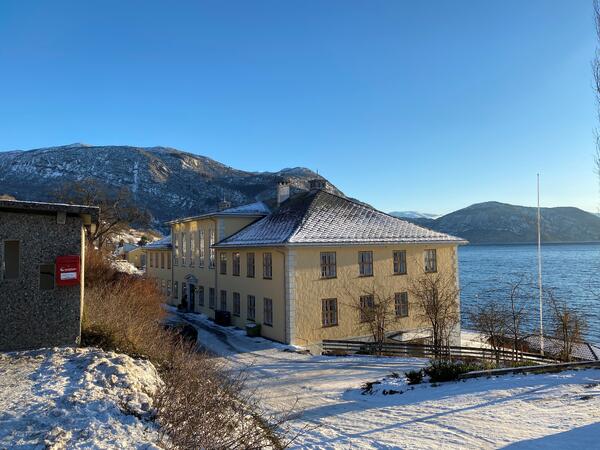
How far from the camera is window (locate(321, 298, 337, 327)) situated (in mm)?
25047

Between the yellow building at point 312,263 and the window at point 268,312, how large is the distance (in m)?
0.06

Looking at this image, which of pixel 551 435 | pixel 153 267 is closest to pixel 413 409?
pixel 551 435

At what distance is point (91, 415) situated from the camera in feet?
23.7

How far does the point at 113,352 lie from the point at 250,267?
17.2 m

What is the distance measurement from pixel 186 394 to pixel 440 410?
20.8 feet

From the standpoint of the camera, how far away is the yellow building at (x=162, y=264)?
142 feet

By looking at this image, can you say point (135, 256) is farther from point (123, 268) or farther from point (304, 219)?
point (304, 219)

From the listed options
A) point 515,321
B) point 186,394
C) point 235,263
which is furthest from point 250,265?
point 186,394

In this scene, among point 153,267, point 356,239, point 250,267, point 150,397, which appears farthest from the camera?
point 153,267

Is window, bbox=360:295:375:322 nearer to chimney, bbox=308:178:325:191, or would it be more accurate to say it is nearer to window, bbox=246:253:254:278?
window, bbox=246:253:254:278

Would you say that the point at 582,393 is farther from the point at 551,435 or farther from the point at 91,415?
the point at 91,415

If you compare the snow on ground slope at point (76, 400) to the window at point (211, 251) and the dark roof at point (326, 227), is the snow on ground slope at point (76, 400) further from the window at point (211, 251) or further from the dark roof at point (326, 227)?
the window at point (211, 251)

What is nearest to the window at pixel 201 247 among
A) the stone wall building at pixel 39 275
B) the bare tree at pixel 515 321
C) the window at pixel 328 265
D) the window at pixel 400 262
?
the window at pixel 328 265

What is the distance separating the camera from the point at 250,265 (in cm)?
2786
